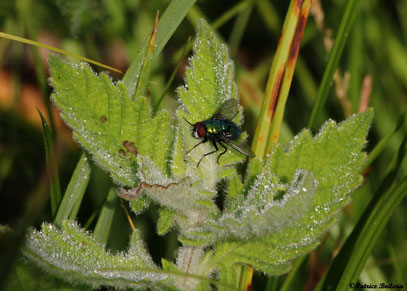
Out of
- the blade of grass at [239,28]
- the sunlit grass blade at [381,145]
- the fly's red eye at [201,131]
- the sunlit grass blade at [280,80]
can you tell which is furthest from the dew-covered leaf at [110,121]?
the blade of grass at [239,28]

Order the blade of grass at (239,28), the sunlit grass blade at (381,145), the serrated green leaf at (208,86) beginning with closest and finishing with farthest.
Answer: the serrated green leaf at (208,86) → the sunlit grass blade at (381,145) → the blade of grass at (239,28)

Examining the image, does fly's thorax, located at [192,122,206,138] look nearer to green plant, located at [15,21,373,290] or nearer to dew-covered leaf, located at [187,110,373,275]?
green plant, located at [15,21,373,290]

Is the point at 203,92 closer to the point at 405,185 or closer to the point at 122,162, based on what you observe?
the point at 122,162

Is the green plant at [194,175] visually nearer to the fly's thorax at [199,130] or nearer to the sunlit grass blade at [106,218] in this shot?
A: the fly's thorax at [199,130]

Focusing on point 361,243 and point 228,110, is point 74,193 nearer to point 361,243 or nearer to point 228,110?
point 228,110

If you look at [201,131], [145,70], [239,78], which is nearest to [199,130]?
[201,131]

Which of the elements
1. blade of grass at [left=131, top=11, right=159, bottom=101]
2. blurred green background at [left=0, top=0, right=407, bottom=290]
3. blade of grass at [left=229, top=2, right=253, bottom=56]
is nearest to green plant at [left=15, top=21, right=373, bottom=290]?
blade of grass at [left=131, top=11, right=159, bottom=101]
